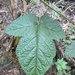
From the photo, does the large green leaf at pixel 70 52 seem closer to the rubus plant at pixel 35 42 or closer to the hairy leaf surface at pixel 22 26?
the rubus plant at pixel 35 42

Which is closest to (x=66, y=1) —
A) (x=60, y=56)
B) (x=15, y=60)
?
(x=60, y=56)

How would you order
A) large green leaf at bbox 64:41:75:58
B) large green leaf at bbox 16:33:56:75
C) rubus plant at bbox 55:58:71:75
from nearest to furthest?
large green leaf at bbox 16:33:56:75 → large green leaf at bbox 64:41:75:58 → rubus plant at bbox 55:58:71:75

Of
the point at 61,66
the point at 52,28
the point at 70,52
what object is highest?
the point at 52,28

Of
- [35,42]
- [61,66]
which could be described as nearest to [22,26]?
[35,42]

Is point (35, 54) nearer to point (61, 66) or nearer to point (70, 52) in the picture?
point (70, 52)

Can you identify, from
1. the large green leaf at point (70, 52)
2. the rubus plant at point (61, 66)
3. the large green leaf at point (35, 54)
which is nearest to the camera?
the large green leaf at point (35, 54)

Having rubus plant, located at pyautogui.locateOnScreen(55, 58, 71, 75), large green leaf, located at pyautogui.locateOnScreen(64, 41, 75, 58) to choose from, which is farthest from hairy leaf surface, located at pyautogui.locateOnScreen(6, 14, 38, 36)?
rubus plant, located at pyautogui.locateOnScreen(55, 58, 71, 75)

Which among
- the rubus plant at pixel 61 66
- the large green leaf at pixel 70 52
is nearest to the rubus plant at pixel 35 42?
the large green leaf at pixel 70 52

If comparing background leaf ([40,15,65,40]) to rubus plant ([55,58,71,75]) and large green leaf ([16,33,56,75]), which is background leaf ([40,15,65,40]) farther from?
rubus plant ([55,58,71,75])
